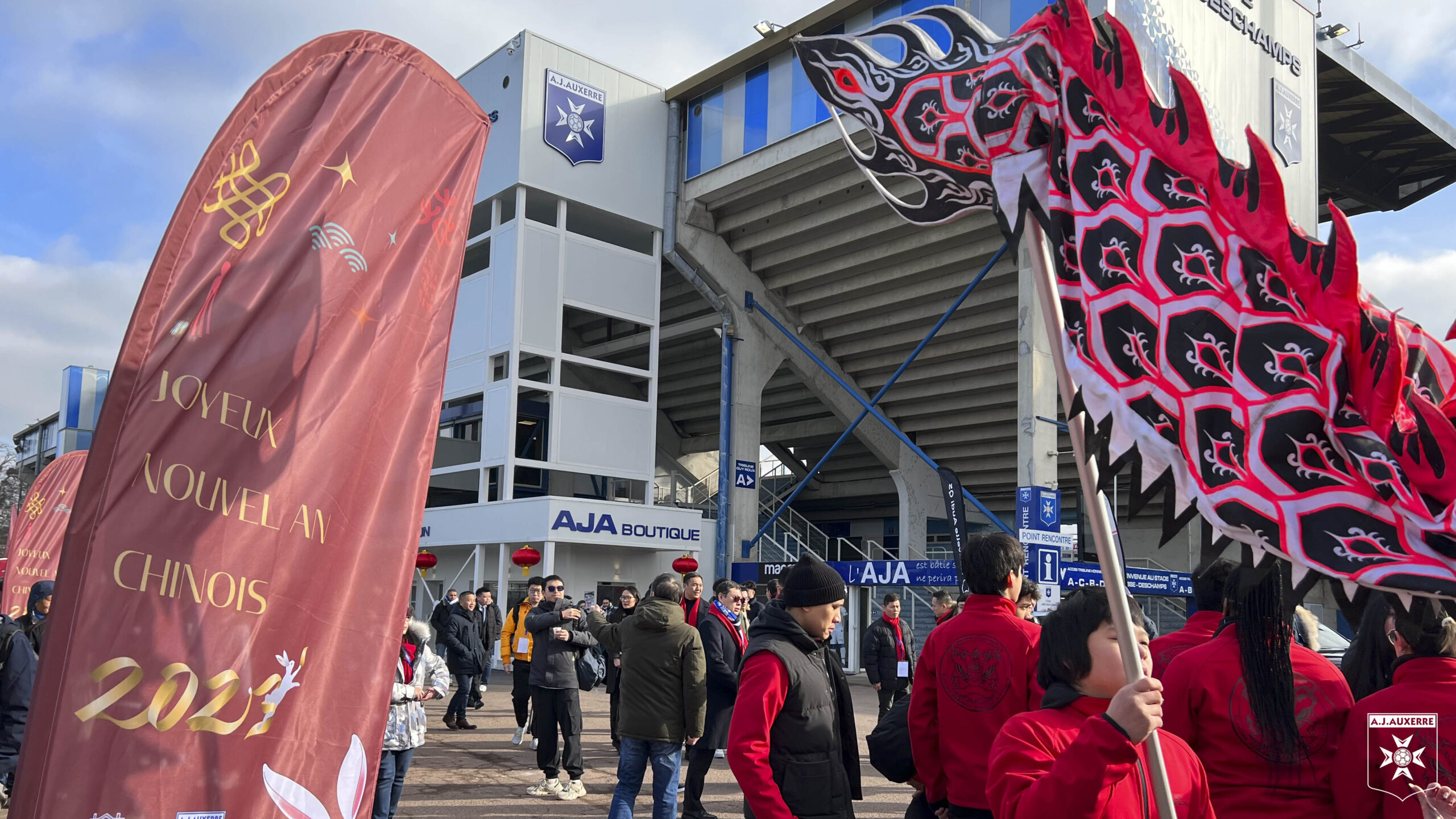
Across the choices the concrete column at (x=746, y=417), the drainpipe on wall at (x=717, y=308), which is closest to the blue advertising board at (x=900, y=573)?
the concrete column at (x=746, y=417)

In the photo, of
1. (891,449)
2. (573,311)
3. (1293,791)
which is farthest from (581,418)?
(1293,791)

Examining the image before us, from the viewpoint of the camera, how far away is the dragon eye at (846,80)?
2.86m

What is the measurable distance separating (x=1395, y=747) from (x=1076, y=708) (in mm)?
902

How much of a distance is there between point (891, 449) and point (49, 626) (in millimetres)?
25005

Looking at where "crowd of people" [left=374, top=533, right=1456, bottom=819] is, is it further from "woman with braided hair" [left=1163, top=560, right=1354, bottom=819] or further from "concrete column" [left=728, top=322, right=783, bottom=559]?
"concrete column" [left=728, top=322, right=783, bottom=559]

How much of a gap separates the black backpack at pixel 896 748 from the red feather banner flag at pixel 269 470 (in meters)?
1.85

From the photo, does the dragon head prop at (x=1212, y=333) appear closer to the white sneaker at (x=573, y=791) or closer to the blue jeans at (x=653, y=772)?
the blue jeans at (x=653, y=772)

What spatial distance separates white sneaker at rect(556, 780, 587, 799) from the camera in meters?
7.92

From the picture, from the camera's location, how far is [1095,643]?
2.15 m

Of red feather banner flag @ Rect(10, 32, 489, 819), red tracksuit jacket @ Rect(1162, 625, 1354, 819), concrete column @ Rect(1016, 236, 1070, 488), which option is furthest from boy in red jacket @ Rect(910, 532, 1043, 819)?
concrete column @ Rect(1016, 236, 1070, 488)

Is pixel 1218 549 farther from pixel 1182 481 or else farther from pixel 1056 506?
pixel 1056 506

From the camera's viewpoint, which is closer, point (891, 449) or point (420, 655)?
point (420, 655)

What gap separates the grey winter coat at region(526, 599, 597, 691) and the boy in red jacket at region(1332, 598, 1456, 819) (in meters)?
6.09

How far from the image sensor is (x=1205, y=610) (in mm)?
3670
